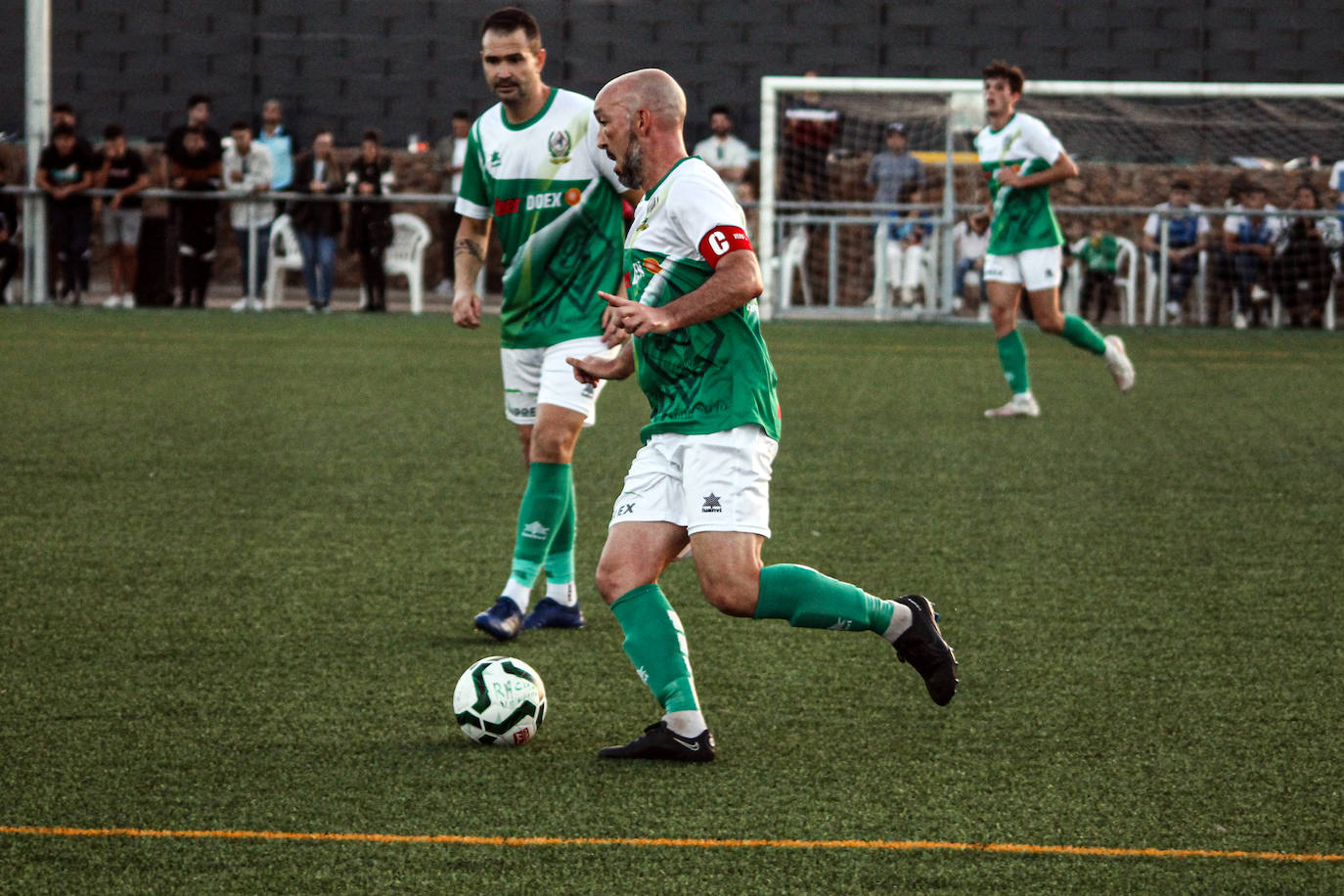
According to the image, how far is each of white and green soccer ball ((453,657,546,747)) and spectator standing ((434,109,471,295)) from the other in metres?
14.1

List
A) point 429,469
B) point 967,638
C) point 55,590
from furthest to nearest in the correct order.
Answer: point 429,469 → point 55,590 → point 967,638

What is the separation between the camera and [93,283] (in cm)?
2148

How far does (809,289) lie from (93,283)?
9058 millimetres

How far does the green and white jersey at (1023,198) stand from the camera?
10133mm

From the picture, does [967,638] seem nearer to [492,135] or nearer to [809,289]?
[492,135]

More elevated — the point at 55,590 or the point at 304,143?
the point at 304,143

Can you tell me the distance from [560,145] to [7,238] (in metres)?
14.4

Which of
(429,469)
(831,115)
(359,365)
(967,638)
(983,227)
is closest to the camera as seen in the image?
(967,638)

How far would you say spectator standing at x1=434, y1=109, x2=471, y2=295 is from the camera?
18781 mm

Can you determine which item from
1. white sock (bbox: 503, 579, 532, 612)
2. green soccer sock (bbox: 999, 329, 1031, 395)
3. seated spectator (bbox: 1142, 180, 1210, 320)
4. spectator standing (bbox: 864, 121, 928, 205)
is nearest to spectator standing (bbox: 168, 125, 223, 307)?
spectator standing (bbox: 864, 121, 928, 205)

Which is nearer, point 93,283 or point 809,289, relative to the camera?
point 809,289

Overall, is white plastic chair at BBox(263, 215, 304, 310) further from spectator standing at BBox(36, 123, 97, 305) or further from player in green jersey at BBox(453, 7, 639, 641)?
player in green jersey at BBox(453, 7, 639, 641)

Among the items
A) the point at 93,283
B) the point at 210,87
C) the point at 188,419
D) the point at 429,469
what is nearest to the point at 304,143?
the point at 210,87

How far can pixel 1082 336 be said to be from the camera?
10.3m
